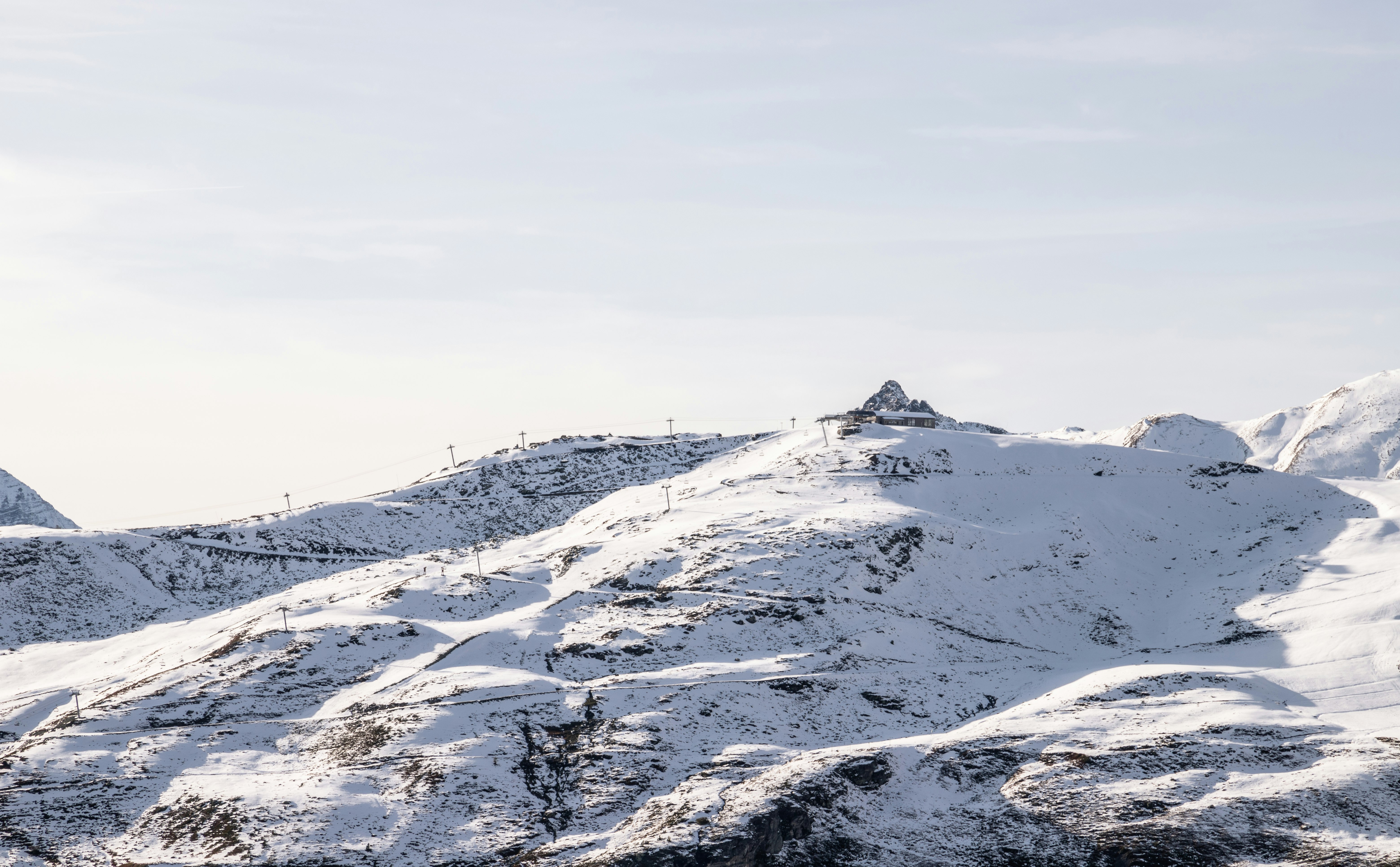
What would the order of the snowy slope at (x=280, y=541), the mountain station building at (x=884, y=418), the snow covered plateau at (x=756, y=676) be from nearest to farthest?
the snow covered plateau at (x=756, y=676) < the snowy slope at (x=280, y=541) < the mountain station building at (x=884, y=418)

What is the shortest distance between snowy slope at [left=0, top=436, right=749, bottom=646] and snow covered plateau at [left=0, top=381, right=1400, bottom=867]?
0.57m

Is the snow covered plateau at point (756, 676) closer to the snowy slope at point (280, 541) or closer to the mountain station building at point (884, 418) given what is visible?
the snowy slope at point (280, 541)

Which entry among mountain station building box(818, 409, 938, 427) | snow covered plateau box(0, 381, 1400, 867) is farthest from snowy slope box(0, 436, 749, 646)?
mountain station building box(818, 409, 938, 427)

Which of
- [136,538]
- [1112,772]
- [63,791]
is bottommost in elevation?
[1112,772]

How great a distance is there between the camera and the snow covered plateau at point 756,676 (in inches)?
2222

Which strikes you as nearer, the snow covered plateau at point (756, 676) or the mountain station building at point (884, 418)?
the snow covered plateau at point (756, 676)

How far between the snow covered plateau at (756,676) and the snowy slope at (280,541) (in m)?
0.57

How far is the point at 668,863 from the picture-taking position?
173 feet

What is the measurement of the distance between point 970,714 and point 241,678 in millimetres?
51978

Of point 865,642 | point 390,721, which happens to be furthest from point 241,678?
point 865,642

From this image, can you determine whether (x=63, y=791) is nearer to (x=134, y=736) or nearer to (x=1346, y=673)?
(x=134, y=736)

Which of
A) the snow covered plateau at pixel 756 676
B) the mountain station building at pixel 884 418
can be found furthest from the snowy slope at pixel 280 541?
the mountain station building at pixel 884 418

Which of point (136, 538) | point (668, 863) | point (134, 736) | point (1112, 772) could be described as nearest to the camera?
point (668, 863)

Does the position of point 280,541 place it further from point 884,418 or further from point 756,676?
point 884,418
